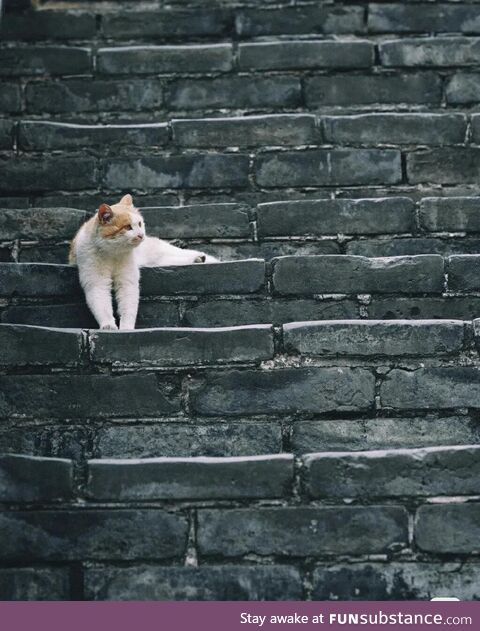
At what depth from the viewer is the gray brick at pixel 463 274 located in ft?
11.1

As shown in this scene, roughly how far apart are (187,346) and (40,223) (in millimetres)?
1174

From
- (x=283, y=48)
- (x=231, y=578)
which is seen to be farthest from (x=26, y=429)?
(x=283, y=48)

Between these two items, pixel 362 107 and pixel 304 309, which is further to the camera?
pixel 362 107

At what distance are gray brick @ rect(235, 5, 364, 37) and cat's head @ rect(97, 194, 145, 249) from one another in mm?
1799

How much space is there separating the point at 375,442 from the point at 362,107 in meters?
2.18

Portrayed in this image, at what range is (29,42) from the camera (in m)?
5.04

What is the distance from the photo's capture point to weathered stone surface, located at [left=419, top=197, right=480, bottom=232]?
3807 mm

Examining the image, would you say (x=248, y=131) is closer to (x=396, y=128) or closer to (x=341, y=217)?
(x=396, y=128)

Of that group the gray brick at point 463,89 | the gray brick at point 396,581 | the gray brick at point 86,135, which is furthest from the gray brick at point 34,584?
the gray brick at point 463,89

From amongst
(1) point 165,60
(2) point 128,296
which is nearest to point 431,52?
(1) point 165,60

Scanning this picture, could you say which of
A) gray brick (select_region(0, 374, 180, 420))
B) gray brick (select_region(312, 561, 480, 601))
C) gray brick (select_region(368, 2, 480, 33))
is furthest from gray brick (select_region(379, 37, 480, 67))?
gray brick (select_region(312, 561, 480, 601))

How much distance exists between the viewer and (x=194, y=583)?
2521mm

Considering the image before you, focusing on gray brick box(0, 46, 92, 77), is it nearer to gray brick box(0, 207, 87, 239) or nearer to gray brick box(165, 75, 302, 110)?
gray brick box(165, 75, 302, 110)

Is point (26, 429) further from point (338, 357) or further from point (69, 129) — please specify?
point (69, 129)
